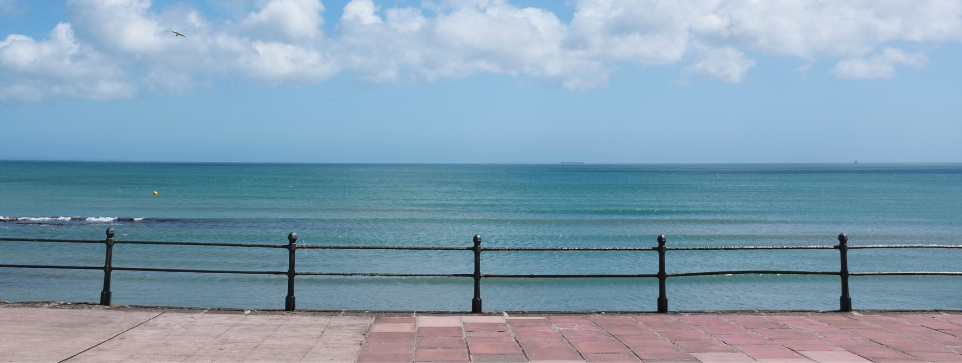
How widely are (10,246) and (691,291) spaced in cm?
2052

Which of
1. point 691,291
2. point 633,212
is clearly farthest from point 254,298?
point 633,212

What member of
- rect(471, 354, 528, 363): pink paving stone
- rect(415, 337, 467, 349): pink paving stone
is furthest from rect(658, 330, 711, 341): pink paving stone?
rect(415, 337, 467, 349): pink paving stone

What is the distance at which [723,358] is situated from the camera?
5.89 meters

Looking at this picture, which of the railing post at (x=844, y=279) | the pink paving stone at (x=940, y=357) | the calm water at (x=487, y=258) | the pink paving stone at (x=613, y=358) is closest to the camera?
the pink paving stone at (x=940, y=357)

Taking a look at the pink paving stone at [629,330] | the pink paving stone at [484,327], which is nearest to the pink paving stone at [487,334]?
the pink paving stone at [484,327]

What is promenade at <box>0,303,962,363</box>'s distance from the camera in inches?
234

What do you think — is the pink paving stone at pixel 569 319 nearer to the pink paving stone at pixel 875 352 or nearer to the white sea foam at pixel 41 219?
the pink paving stone at pixel 875 352

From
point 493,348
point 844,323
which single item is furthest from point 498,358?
point 844,323

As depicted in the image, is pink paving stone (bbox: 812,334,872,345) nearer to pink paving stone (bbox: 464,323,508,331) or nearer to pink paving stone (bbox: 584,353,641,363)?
pink paving stone (bbox: 584,353,641,363)

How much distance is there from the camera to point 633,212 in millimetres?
40156

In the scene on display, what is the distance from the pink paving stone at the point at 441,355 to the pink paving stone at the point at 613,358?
3.61 ft

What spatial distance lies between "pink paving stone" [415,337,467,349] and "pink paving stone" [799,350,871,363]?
3.11 m

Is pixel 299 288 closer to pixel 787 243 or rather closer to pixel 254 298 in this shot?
pixel 254 298

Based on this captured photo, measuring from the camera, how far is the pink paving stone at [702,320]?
733 cm
